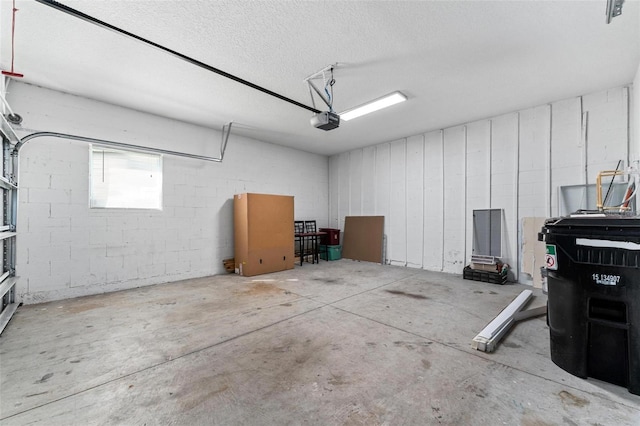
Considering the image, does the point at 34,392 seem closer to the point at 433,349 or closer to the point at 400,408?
the point at 400,408

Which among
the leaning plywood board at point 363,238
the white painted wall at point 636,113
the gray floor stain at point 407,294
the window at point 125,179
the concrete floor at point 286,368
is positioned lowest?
the gray floor stain at point 407,294

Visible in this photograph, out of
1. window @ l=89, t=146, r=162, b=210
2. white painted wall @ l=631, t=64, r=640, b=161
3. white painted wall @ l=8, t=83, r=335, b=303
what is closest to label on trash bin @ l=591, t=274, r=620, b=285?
white painted wall @ l=631, t=64, r=640, b=161

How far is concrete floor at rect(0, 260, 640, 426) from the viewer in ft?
5.03

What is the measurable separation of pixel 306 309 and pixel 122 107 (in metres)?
4.40

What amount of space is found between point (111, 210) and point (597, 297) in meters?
5.79

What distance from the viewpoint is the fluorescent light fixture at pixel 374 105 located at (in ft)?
13.1

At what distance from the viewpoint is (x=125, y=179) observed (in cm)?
441

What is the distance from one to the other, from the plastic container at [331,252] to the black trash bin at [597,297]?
207 inches

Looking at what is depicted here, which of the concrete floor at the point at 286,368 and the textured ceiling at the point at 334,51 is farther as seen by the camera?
the textured ceiling at the point at 334,51

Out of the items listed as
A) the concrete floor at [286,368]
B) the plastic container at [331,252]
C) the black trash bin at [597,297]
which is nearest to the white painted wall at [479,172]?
the plastic container at [331,252]

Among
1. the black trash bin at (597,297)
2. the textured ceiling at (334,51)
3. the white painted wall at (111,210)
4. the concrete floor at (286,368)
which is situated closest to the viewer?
the concrete floor at (286,368)

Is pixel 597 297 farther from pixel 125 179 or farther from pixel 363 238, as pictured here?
pixel 125 179

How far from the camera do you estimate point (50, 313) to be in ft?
10.4

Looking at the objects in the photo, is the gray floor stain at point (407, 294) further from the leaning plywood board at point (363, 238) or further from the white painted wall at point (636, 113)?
the white painted wall at point (636, 113)
